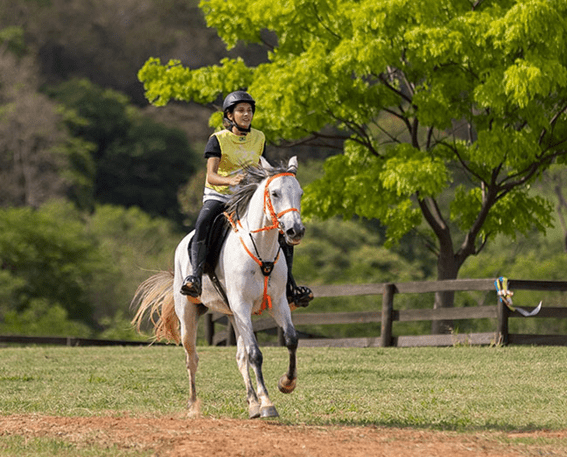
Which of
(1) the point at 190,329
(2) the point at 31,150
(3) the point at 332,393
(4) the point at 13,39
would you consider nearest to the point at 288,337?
(1) the point at 190,329

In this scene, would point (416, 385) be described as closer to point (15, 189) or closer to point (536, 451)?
point (536, 451)

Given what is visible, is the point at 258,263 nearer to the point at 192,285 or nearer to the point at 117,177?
the point at 192,285

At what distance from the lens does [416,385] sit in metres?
12.9

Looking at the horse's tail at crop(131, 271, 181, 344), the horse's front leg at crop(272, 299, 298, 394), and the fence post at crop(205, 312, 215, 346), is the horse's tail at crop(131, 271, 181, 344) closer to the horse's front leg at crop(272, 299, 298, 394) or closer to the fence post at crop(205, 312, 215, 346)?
the horse's front leg at crop(272, 299, 298, 394)

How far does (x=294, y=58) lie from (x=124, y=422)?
15.4m

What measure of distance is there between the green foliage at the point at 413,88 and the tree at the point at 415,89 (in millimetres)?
33

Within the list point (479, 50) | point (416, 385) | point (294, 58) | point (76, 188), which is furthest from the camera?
point (76, 188)

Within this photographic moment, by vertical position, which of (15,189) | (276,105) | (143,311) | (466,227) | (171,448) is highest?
(15,189)

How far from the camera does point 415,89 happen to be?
2323 cm

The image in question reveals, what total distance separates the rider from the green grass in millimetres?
1313

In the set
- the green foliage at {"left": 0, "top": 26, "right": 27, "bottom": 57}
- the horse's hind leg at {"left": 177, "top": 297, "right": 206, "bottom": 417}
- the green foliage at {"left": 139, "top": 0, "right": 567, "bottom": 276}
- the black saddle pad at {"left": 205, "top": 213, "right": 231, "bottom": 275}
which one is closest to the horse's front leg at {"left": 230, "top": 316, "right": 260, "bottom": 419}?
the black saddle pad at {"left": 205, "top": 213, "right": 231, "bottom": 275}

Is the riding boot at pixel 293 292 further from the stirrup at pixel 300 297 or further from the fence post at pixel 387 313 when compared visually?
the fence post at pixel 387 313

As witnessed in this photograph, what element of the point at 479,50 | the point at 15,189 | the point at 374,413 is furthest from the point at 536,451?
the point at 15,189

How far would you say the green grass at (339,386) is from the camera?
984 cm
